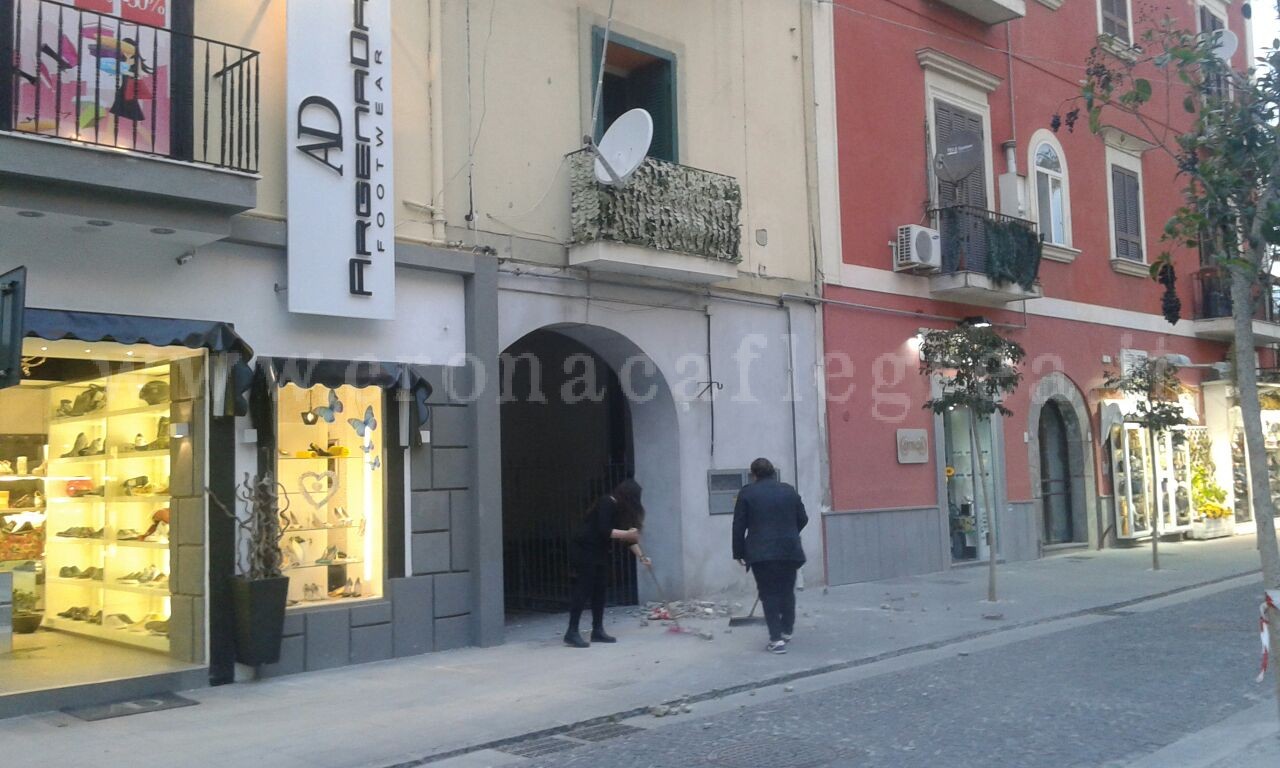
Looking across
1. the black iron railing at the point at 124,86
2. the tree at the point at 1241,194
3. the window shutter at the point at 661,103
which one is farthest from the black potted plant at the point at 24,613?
the tree at the point at 1241,194

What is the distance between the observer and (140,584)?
10.0 meters

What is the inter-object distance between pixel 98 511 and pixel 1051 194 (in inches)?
622

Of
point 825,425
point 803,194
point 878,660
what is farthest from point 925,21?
point 878,660

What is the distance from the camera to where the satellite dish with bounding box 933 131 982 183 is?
1686cm

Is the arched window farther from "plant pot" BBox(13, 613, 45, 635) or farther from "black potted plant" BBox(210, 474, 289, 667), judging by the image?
"plant pot" BBox(13, 613, 45, 635)

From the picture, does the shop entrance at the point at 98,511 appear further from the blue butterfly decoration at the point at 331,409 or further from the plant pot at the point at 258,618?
the blue butterfly decoration at the point at 331,409

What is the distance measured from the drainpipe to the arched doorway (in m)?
12.9

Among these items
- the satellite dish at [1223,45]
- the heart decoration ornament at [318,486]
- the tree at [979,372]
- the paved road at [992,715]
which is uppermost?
the satellite dish at [1223,45]

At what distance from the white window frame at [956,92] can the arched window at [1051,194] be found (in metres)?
1.43

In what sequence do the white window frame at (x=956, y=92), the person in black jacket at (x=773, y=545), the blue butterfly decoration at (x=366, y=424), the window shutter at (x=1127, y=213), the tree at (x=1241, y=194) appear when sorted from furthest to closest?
the window shutter at (x=1127, y=213) < the white window frame at (x=956, y=92) < the blue butterfly decoration at (x=366, y=424) < the person in black jacket at (x=773, y=545) < the tree at (x=1241, y=194)

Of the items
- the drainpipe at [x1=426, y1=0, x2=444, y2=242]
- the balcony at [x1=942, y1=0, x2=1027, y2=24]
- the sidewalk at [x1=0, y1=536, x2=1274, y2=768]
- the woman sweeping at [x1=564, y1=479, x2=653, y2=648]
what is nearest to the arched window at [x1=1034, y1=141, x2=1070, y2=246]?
the balcony at [x1=942, y1=0, x2=1027, y2=24]

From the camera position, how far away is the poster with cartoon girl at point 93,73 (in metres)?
8.00

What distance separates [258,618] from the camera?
9031mm

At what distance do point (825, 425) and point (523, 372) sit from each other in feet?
13.4
